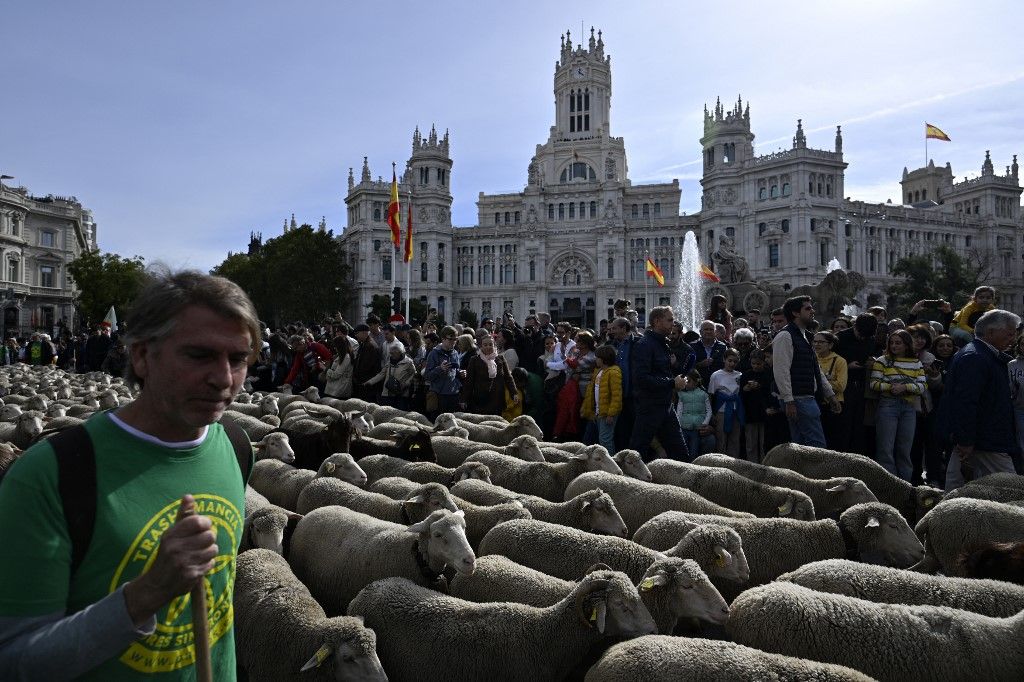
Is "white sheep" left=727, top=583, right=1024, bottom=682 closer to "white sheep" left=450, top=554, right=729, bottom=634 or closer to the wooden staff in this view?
"white sheep" left=450, top=554, right=729, bottom=634

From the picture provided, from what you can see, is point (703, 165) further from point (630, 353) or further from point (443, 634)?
point (443, 634)

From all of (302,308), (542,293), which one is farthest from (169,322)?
(542,293)

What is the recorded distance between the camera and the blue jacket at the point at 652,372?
27.9 feet

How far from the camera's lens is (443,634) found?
3959 mm

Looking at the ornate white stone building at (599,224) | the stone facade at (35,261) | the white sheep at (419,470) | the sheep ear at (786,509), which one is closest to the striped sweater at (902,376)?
the sheep ear at (786,509)

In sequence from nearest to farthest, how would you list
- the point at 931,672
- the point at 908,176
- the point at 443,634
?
the point at 931,672 → the point at 443,634 → the point at 908,176

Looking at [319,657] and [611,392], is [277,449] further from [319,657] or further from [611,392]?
[319,657]

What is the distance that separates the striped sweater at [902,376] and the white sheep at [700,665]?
6.52 metres

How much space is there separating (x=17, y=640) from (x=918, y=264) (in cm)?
7058

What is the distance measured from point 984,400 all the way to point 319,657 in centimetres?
643

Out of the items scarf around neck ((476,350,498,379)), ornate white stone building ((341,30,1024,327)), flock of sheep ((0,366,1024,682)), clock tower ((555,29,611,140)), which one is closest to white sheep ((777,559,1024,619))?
flock of sheep ((0,366,1024,682))

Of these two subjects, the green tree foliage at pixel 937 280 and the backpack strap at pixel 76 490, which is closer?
the backpack strap at pixel 76 490

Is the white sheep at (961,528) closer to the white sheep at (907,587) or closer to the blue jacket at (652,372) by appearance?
the white sheep at (907,587)

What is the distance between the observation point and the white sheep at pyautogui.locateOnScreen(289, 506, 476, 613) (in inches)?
183
